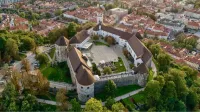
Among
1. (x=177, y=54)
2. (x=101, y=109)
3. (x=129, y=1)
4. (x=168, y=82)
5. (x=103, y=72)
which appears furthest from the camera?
(x=129, y=1)

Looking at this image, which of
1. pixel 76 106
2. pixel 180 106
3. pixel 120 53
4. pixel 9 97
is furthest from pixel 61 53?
pixel 180 106

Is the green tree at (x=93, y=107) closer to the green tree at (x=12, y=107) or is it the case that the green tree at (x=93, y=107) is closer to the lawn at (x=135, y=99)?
the lawn at (x=135, y=99)

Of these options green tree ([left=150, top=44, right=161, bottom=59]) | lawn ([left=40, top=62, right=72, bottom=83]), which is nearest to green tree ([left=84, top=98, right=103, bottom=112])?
lawn ([left=40, top=62, right=72, bottom=83])

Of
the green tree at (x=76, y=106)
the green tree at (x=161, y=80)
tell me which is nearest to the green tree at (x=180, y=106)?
the green tree at (x=161, y=80)

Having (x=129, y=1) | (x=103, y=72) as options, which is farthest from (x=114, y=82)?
(x=129, y=1)

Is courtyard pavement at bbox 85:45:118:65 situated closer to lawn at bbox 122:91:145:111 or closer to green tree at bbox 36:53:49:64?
green tree at bbox 36:53:49:64

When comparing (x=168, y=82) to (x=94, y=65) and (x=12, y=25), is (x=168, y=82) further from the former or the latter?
(x=12, y=25)
